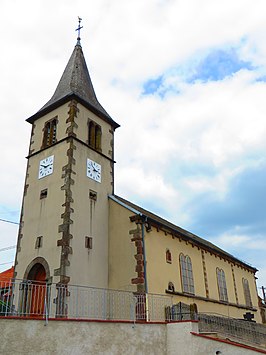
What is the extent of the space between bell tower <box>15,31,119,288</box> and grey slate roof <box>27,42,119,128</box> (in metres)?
0.06

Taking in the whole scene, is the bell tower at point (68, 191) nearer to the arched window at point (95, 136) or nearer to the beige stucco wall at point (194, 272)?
the arched window at point (95, 136)

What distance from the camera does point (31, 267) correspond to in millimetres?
17188

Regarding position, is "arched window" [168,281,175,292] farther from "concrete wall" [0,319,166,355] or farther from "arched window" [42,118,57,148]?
"arched window" [42,118,57,148]

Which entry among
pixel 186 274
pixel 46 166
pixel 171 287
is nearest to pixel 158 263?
pixel 171 287

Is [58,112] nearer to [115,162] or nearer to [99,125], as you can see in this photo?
[99,125]

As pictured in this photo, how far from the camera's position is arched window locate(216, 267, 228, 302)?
78.1 ft

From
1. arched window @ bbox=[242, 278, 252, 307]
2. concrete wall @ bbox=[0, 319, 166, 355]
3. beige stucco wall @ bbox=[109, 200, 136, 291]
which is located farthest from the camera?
arched window @ bbox=[242, 278, 252, 307]

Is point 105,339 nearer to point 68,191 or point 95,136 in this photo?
point 68,191

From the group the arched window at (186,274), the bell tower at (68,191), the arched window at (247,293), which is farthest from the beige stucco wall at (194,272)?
the bell tower at (68,191)

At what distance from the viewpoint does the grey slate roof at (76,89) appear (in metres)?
21.0

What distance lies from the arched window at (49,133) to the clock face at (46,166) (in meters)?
1.04

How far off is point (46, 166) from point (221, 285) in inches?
545

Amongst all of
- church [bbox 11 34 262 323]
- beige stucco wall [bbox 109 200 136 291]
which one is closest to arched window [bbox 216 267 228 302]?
church [bbox 11 34 262 323]

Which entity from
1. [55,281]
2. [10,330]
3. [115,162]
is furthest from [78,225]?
[10,330]
